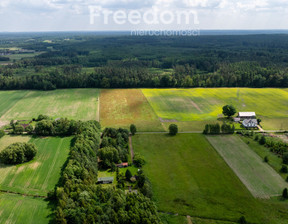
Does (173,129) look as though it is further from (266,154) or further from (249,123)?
(249,123)

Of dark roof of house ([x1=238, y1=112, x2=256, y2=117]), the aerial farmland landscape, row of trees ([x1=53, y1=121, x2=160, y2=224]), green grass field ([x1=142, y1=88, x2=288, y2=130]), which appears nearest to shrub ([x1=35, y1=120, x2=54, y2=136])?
the aerial farmland landscape

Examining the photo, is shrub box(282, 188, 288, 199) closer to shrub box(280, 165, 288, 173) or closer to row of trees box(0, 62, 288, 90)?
shrub box(280, 165, 288, 173)

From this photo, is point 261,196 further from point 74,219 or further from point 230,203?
point 74,219

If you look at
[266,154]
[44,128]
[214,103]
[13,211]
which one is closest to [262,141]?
[266,154]

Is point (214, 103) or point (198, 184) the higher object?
point (214, 103)

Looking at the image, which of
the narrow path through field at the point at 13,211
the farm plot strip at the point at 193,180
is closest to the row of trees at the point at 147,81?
the farm plot strip at the point at 193,180

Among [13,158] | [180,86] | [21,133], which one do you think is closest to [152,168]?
[13,158]
